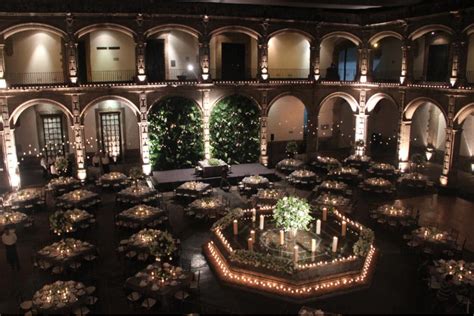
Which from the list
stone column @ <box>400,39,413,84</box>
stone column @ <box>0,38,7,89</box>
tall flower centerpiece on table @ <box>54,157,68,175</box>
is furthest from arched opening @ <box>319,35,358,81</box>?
stone column @ <box>0,38,7,89</box>

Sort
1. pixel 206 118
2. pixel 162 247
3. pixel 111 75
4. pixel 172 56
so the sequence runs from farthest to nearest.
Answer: pixel 172 56
pixel 111 75
pixel 206 118
pixel 162 247

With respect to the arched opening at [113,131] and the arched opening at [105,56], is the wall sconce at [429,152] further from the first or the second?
the arched opening at [105,56]

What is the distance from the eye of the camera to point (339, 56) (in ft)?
119

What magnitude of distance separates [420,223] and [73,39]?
831 inches

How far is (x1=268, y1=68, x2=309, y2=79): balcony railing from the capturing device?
34188 mm

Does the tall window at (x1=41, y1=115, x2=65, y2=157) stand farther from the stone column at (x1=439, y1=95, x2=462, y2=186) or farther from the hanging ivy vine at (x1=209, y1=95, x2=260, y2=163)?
the stone column at (x1=439, y1=95, x2=462, y2=186)

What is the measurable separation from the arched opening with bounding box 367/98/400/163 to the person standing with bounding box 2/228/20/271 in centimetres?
2717

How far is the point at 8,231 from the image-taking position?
15945 mm

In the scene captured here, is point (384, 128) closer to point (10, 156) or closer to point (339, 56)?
point (339, 56)

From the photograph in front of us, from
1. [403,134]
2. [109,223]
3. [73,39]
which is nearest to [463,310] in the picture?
[109,223]

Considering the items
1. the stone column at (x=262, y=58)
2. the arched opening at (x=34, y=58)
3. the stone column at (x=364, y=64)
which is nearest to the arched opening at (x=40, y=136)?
the arched opening at (x=34, y=58)

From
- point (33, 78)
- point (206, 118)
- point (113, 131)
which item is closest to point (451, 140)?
point (206, 118)

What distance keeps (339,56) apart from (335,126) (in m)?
5.55

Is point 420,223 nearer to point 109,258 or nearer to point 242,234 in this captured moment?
point 242,234
